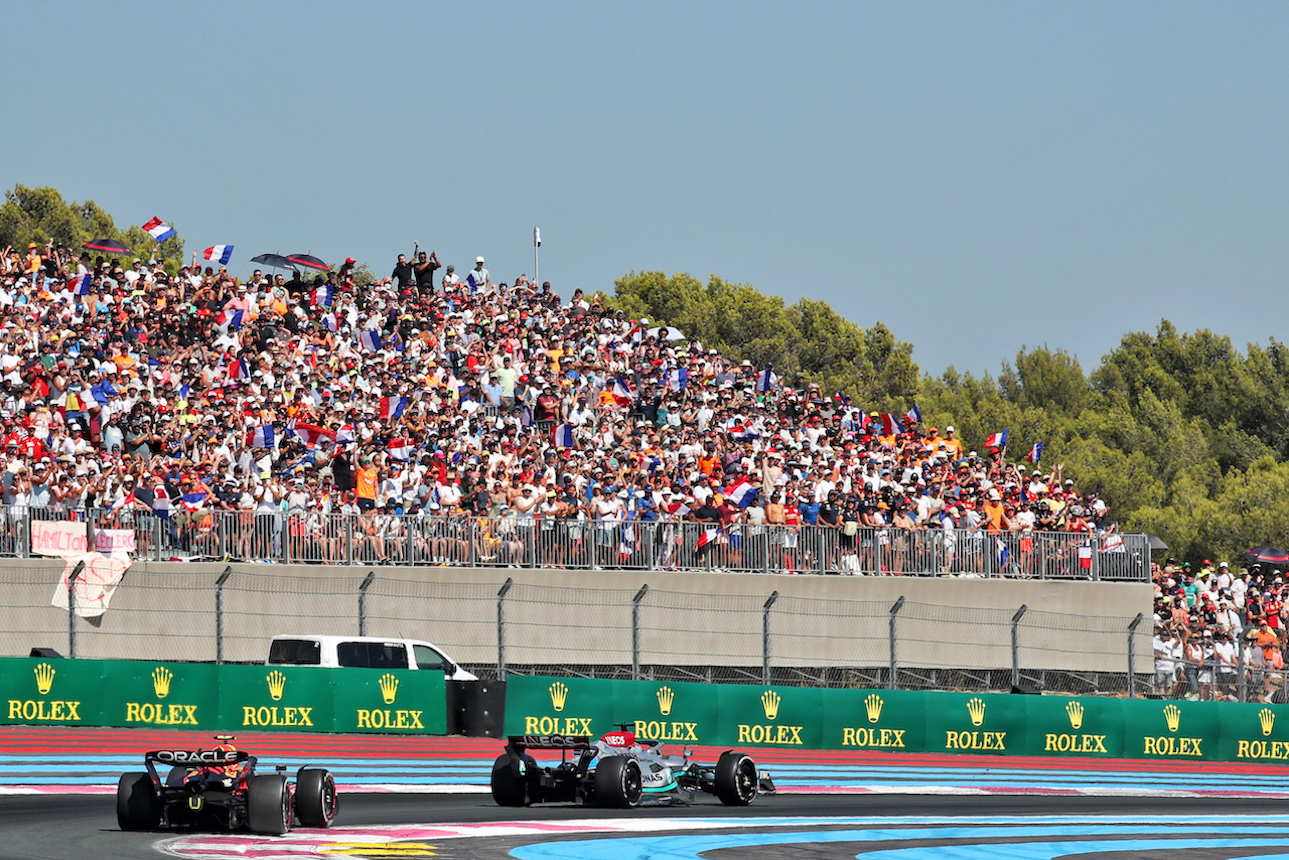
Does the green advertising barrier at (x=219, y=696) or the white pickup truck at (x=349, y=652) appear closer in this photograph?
the green advertising barrier at (x=219, y=696)

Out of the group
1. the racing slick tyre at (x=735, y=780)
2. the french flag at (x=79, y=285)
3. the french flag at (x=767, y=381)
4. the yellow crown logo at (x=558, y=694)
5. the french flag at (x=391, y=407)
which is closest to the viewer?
the racing slick tyre at (x=735, y=780)

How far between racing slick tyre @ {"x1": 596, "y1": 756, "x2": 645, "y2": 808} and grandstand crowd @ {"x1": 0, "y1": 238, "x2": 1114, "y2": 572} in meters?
10.3

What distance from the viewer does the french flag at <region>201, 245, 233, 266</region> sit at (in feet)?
111

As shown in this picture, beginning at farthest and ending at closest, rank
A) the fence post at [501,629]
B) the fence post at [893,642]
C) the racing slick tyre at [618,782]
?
the fence post at [893,642] < the fence post at [501,629] < the racing slick tyre at [618,782]

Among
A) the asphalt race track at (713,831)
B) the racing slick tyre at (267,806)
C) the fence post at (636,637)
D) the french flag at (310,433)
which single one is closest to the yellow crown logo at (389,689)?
the fence post at (636,637)

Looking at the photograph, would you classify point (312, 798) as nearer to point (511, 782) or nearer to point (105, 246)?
point (511, 782)

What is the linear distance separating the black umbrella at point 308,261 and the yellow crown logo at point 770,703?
45.2 feet

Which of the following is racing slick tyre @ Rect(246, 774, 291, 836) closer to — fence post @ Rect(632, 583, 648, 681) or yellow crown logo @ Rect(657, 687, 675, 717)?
fence post @ Rect(632, 583, 648, 681)

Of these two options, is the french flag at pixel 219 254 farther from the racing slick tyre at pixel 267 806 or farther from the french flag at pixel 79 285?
the racing slick tyre at pixel 267 806

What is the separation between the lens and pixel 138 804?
1359 centimetres

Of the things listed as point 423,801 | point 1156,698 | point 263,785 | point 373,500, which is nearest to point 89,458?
point 373,500

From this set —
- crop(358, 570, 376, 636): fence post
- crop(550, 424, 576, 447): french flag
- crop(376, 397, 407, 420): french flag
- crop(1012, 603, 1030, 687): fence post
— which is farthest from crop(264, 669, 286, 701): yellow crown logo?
crop(1012, 603, 1030, 687): fence post

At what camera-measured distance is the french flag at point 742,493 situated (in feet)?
92.0

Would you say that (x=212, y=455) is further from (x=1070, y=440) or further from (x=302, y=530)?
(x=1070, y=440)
